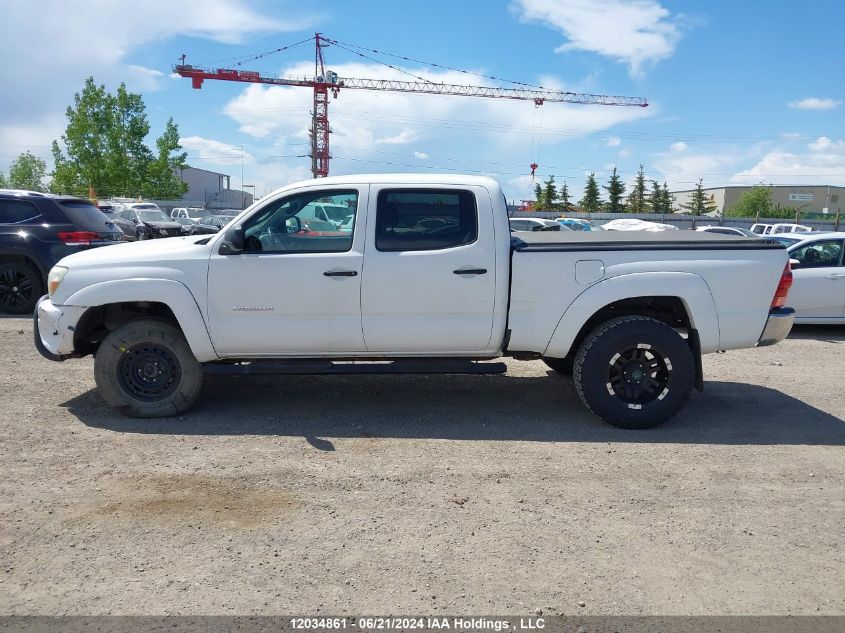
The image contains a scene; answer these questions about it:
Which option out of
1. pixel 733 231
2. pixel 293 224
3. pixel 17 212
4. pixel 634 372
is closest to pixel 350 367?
pixel 293 224

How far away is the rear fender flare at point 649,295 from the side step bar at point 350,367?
694 mm

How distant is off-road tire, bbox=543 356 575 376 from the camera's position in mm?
6672

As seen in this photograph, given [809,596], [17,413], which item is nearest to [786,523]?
[809,596]

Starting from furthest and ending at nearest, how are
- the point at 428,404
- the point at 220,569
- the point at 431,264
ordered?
1. the point at 428,404
2. the point at 431,264
3. the point at 220,569

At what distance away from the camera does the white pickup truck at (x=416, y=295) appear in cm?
532

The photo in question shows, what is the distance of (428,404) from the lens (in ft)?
20.0

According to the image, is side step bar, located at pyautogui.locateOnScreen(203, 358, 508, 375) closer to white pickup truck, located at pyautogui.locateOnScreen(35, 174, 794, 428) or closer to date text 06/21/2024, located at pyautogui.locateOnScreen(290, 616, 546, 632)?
white pickup truck, located at pyautogui.locateOnScreen(35, 174, 794, 428)

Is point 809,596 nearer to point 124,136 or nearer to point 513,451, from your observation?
point 513,451

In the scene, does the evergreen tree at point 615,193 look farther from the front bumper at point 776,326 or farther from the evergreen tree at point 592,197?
the front bumper at point 776,326

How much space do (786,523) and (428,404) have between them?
3.01 m

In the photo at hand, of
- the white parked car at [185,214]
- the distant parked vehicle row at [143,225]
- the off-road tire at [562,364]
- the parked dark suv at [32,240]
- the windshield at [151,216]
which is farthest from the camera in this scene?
the white parked car at [185,214]

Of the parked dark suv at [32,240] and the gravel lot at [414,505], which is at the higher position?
the parked dark suv at [32,240]

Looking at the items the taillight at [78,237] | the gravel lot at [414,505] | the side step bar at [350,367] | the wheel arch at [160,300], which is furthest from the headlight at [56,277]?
the taillight at [78,237]

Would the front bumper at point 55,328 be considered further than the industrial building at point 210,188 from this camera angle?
No
